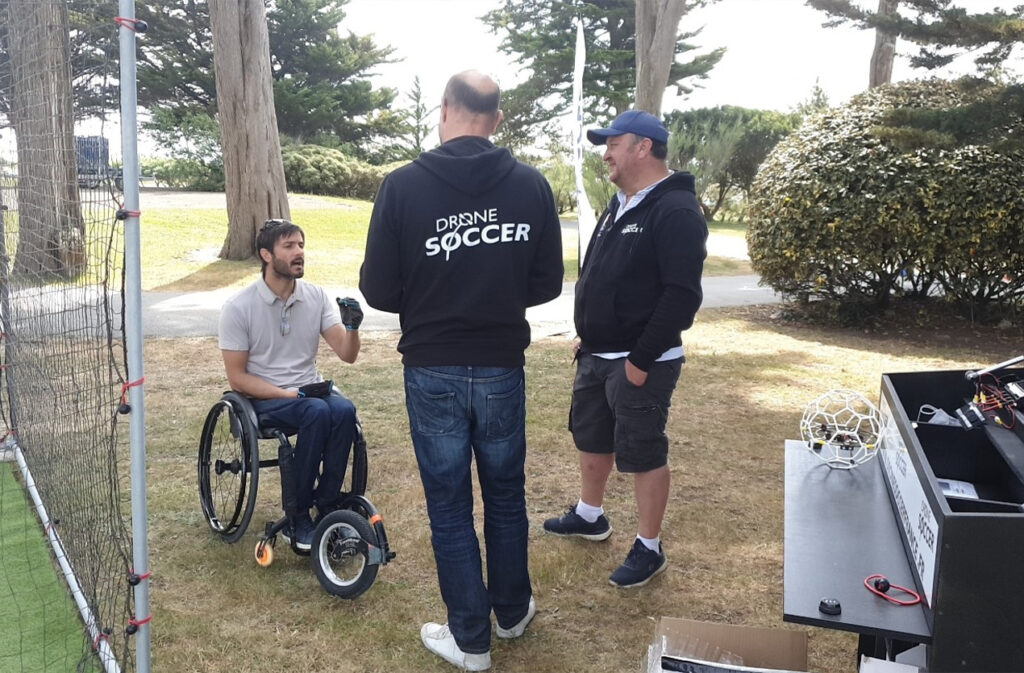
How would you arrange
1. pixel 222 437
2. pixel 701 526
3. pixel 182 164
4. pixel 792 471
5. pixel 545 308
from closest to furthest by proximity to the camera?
pixel 792 471, pixel 701 526, pixel 222 437, pixel 545 308, pixel 182 164

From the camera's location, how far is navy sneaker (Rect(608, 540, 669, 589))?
3.58m

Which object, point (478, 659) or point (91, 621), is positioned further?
point (91, 621)

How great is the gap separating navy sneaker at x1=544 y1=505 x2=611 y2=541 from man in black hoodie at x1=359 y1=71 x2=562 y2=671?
1.09 metres

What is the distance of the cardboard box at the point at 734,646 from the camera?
102 inches


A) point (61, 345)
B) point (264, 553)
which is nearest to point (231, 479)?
point (61, 345)

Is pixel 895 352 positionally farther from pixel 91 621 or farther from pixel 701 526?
pixel 91 621

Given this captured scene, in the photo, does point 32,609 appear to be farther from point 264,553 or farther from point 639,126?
point 639,126

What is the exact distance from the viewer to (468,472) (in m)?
2.89

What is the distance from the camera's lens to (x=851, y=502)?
9.48 feet

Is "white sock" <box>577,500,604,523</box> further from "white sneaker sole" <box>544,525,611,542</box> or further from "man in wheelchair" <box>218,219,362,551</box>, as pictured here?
"man in wheelchair" <box>218,219,362,551</box>

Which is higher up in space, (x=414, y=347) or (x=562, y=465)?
(x=414, y=347)

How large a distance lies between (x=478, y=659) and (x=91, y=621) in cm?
138

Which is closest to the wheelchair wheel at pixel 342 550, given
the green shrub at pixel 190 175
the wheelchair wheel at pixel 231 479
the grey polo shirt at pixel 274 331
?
the wheelchair wheel at pixel 231 479

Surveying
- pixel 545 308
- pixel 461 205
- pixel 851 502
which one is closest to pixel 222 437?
pixel 461 205
